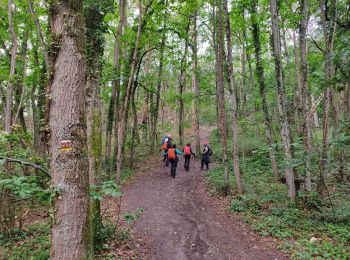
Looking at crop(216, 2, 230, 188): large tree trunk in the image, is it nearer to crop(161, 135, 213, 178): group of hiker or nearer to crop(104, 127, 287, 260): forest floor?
crop(104, 127, 287, 260): forest floor

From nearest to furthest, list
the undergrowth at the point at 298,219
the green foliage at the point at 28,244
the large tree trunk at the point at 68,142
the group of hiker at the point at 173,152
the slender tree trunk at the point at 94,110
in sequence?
the large tree trunk at the point at 68,142
the green foliage at the point at 28,244
the slender tree trunk at the point at 94,110
the undergrowth at the point at 298,219
the group of hiker at the point at 173,152

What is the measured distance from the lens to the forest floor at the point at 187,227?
246 inches

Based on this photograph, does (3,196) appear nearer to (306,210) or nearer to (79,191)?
(79,191)

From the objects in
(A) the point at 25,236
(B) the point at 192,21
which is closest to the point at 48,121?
(A) the point at 25,236

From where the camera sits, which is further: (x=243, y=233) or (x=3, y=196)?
(x=243, y=233)

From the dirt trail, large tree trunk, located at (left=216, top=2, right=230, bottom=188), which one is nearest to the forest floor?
the dirt trail

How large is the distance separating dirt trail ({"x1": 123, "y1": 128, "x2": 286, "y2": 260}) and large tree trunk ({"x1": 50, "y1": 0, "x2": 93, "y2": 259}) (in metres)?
3.13

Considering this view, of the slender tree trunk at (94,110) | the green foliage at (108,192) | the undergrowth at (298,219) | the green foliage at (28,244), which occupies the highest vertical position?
the slender tree trunk at (94,110)

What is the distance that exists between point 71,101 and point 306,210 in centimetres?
859

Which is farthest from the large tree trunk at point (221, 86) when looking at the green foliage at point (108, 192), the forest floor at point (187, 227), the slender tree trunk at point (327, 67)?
the green foliage at point (108, 192)

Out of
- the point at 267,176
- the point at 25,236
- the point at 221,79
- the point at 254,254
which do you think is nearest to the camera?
the point at 25,236

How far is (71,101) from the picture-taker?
10.9 feet

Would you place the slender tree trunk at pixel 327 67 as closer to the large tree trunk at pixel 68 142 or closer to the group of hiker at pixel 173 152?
the group of hiker at pixel 173 152

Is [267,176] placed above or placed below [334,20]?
below
